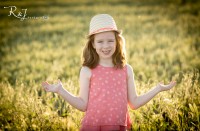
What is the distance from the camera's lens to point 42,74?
286 inches

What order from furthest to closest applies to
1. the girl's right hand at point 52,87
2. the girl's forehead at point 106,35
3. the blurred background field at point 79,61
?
the blurred background field at point 79,61 → the girl's forehead at point 106,35 → the girl's right hand at point 52,87

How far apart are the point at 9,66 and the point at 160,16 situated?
7601mm

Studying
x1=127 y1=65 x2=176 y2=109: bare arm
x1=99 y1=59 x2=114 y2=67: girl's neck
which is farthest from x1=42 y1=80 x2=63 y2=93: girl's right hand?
x1=127 y1=65 x2=176 y2=109: bare arm

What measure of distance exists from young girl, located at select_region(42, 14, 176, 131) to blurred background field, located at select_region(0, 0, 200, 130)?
1.60 ft

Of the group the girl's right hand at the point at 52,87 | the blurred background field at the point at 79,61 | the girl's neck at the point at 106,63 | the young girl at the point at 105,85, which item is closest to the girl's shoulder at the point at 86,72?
the young girl at the point at 105,85

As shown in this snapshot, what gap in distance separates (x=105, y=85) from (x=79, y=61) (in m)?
4.78

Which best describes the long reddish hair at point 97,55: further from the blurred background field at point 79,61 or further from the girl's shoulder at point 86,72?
the blurred background field at point 79,61

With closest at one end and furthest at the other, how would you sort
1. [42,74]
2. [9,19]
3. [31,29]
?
[42,74], [31,29], [9,19]

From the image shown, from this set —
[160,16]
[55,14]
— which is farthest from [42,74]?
[55,14]

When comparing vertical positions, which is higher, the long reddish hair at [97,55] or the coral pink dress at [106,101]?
the long reddish hair at [97,55]

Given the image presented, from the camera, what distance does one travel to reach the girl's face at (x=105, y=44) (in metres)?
3.68

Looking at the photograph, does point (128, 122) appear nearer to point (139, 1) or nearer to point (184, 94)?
point (184, 94)

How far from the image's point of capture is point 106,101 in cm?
365

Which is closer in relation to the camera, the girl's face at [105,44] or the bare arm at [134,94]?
the girl's face at [105,44]
